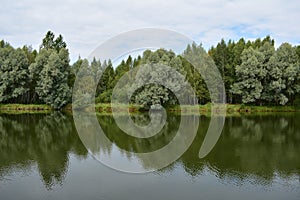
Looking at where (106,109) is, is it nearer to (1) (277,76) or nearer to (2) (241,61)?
(2) (241,61)

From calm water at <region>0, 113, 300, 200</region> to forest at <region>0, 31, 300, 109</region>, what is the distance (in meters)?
17.4

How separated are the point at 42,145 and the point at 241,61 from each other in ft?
99.6

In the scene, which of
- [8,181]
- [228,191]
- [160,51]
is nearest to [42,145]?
[8,181]

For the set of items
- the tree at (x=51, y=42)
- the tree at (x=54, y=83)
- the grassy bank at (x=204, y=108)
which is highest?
the tree at (x=51, y=42)

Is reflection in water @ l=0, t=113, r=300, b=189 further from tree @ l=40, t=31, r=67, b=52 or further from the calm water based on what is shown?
tree @ l=40, t=31, r=67, b=52

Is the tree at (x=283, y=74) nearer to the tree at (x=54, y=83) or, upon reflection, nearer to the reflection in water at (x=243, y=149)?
the reflection in water at (x=243, y=149)

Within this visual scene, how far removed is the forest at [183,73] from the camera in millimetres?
37062

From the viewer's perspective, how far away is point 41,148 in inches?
661

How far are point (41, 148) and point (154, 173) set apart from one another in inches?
302

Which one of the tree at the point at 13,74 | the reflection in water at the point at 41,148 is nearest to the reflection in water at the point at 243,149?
the reflection in water at the point at 41,148

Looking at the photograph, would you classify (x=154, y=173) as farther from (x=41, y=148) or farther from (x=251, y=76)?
(x=251, y=76)

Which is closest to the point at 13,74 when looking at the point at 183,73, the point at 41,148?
the point at 183,73

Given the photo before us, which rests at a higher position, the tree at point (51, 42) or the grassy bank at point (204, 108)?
the tree at point (51, 42)

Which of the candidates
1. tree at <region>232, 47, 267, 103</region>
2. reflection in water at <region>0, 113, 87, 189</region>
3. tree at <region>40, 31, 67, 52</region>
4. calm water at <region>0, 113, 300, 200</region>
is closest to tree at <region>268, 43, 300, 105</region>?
tree at <region>232, 47, 267, 103</region>
